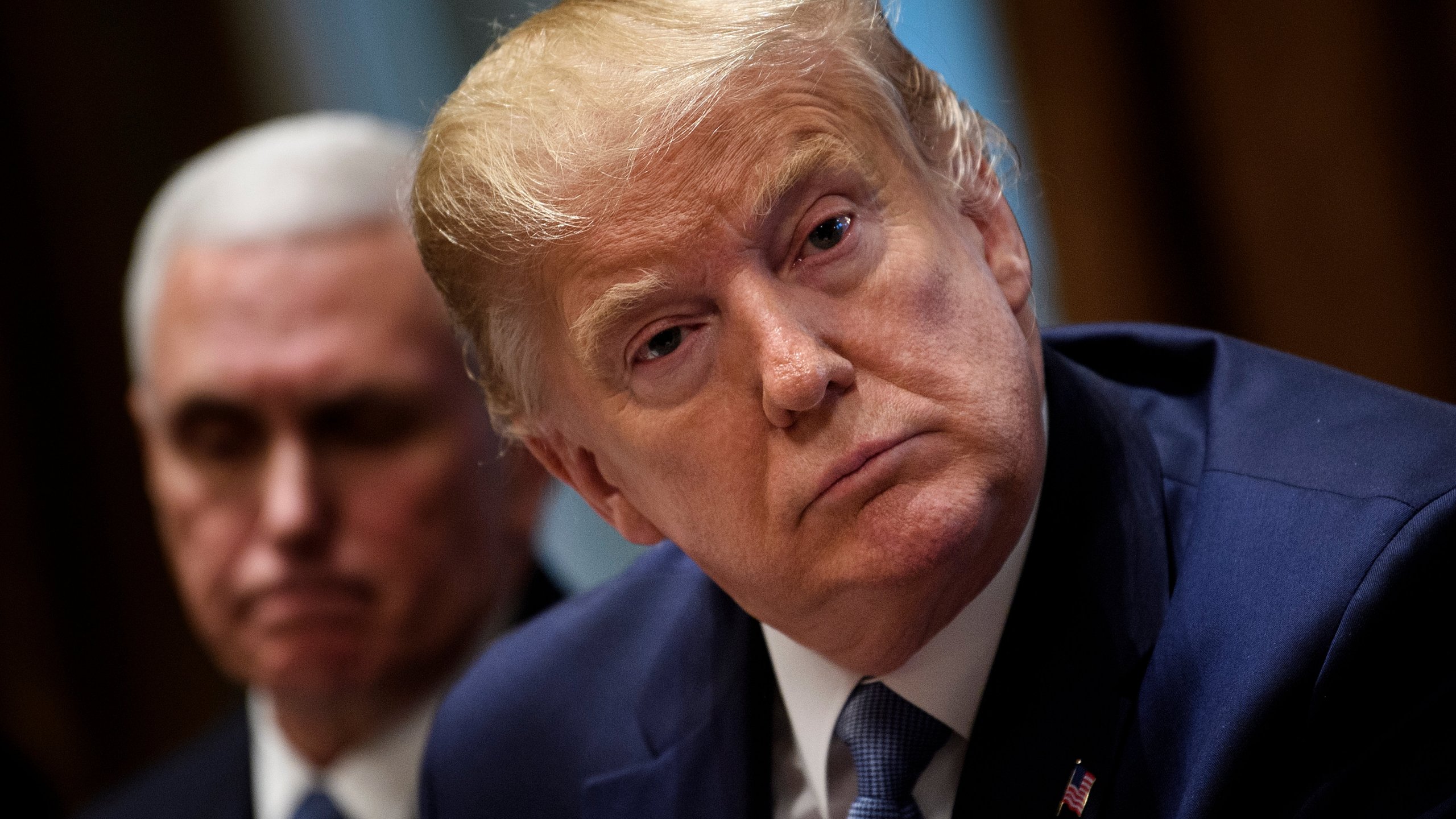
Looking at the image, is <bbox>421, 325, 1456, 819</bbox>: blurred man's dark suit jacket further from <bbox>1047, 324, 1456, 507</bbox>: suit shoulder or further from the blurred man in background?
the blurred man in background

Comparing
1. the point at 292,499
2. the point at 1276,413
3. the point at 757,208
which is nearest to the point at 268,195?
the point at 292,499

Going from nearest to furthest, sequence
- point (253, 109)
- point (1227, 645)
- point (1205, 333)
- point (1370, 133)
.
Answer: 1. point (1227, 645)
2. point (1205, 333)
3. point (1370, 133)
4. point (253, 109)

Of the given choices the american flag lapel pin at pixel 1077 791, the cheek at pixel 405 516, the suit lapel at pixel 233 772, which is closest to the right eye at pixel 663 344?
the american flag lapel pin at pixel 1077 791

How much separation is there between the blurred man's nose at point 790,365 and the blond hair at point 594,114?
163 millimetres

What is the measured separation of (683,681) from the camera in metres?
1.57

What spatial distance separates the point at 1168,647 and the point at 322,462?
1.48 meters

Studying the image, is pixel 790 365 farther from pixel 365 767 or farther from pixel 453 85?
pixel 453 85

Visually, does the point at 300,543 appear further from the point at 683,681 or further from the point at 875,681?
the point at 875,681

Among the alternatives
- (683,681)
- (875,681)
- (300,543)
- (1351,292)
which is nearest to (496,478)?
(300,543)

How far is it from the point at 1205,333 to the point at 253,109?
8.69 ft

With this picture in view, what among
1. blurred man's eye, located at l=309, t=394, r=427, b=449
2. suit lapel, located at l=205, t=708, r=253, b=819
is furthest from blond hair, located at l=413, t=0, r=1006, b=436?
suit lapel, located at l=205, t=708, r=253, b=819

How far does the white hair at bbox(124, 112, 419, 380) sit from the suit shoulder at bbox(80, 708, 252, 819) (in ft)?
2.13

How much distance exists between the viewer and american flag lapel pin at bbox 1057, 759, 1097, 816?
1.28 meters

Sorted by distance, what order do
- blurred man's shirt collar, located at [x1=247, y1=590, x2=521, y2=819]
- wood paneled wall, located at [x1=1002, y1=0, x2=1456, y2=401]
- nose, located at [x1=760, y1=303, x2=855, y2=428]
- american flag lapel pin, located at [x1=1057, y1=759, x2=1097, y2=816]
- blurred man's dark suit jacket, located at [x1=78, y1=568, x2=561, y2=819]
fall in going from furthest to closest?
blurred man's dark suit jacket, located at [x1=78, y1=568, x2=561, y2=819], blurred man's shirt collar, located at [x1=247, y1=590, x2=521, y2=819], wood paneled wall, located at [x1=1002, y1=0, x2=1456, y2=401], american flag lapel pin, located at [x1=1057, y1=759, x2=1097, y2=816], nose, located at [x1=760, y1=303, x2=855, y2=428]
